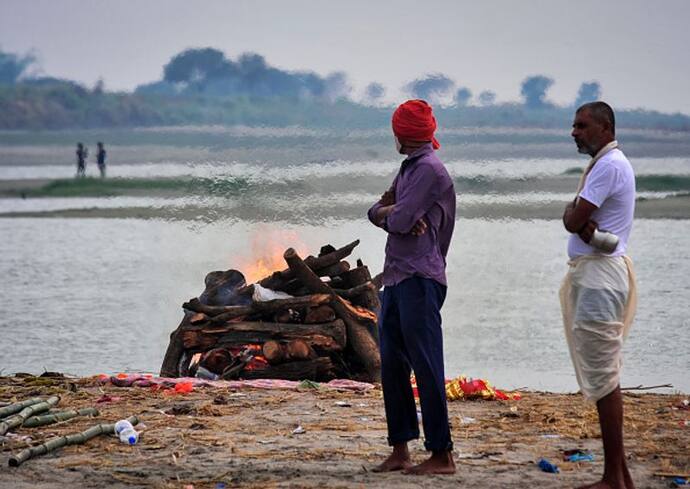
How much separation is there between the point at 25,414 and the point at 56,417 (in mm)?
208

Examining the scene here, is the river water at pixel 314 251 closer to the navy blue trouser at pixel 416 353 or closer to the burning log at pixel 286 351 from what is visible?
the burning log at pixel 286 351

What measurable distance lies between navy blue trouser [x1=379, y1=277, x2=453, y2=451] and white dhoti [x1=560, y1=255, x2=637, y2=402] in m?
0.78

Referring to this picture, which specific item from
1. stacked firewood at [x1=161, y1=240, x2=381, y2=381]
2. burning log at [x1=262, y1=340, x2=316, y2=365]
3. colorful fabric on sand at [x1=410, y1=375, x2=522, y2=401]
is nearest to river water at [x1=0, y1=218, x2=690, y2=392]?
stacked firewood at [x1=161, y1=240, x2=381, y2=381]

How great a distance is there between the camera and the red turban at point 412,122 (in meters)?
7.73

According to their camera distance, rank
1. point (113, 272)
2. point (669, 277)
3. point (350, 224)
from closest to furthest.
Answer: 1. point (350, 224)
2. point (669, 277)
3. point (113, 272)

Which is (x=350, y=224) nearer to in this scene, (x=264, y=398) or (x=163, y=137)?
(x=163, y=137)

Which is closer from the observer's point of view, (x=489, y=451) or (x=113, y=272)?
(x=489, y=451)

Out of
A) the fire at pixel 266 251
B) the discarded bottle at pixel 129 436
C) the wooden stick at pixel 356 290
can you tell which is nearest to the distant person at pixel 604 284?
the discarded bottle at pixel 129 436

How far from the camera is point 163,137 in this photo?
2011cm

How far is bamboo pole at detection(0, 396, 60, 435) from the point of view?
920 centimetres

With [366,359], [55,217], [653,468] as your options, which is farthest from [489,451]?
[55,217]

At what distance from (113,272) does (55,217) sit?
945cm

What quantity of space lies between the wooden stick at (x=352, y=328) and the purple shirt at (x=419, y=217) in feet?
14.8

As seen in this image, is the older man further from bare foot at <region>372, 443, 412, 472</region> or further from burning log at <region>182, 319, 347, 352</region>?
burning log at <region>182, 319, 347, 352</region>
